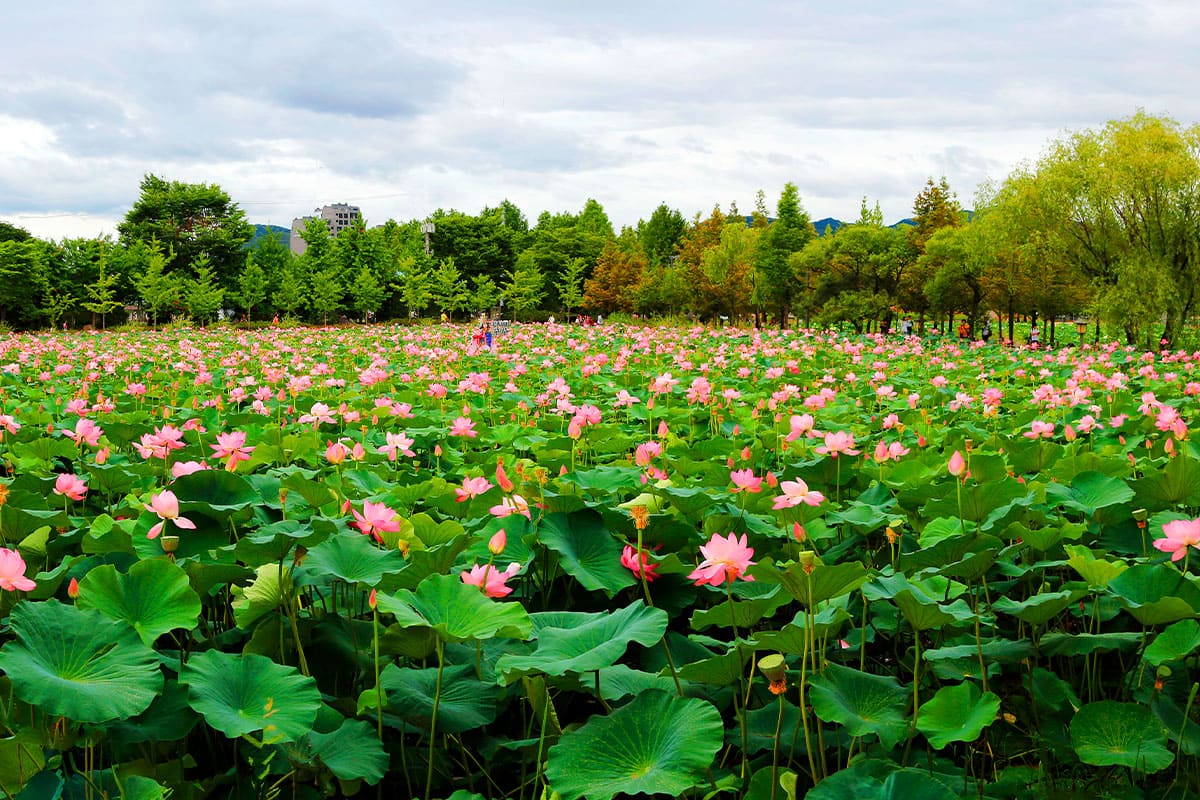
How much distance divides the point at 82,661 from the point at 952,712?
4.79ft

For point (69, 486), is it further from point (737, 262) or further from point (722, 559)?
point (737, 262)

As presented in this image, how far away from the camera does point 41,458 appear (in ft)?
11.5

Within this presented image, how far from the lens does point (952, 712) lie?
144 centimetres

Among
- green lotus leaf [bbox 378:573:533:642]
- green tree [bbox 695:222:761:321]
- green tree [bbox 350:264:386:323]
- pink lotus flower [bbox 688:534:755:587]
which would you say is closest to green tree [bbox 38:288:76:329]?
green tree [bbox 350:264:386:323]

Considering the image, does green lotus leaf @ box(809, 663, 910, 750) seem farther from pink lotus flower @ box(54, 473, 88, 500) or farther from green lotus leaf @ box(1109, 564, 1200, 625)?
pink lotus flower @ box(54, 473, 88, 500)

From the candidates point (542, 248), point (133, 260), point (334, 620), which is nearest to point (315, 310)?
point (133, 260)

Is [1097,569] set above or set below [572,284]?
below

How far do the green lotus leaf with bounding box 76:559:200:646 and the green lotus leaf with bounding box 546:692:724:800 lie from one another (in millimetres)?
762

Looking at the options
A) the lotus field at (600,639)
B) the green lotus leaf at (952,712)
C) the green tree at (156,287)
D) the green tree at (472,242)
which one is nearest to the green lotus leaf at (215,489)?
the lotus field at (600,639)

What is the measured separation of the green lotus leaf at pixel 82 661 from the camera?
1.15 meters

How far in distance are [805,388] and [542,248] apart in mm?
44629

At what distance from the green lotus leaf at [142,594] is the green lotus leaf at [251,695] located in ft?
0.50

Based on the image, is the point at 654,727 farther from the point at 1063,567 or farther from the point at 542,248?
the point at 542,248

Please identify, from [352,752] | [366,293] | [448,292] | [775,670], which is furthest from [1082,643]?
[366,293]
